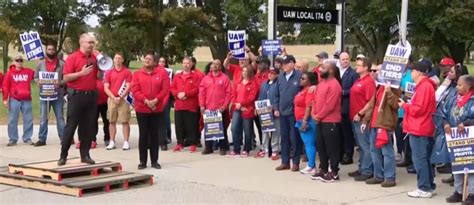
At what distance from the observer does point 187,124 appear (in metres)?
13.2

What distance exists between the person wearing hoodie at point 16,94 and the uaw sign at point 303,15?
16.8ft

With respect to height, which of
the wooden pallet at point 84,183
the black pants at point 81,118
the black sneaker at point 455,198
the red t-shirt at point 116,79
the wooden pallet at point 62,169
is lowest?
the black sneaker at point 455,198

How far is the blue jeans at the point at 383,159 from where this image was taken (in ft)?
30.2

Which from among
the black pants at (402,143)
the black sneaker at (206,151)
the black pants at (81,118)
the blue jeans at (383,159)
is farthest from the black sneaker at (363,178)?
the black pants at (81,118)

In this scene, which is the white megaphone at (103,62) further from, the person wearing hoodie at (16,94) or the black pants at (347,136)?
the person wearing hoodie at (16,94)

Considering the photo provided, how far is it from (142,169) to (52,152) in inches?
110

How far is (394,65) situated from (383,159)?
149 centimetres

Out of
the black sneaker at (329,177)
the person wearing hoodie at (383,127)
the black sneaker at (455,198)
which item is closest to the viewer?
the black sneaker at (455,198)

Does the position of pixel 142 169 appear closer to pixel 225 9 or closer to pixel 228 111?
pixel 228 111

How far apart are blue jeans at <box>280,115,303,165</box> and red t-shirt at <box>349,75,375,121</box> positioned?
0.97m

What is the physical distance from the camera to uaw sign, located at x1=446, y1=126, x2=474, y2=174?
8039 mm

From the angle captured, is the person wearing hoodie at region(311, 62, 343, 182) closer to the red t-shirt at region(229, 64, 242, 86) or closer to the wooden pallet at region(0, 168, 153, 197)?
the wooden pallet at region(0, 168, 153, 197)

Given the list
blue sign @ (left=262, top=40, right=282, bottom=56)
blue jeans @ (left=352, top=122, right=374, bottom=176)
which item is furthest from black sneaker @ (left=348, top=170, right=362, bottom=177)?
blue sign @ (left=262, top=40, right=282, bottom=56)

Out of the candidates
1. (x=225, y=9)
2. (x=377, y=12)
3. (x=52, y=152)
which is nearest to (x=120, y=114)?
(x=52, y=152)
